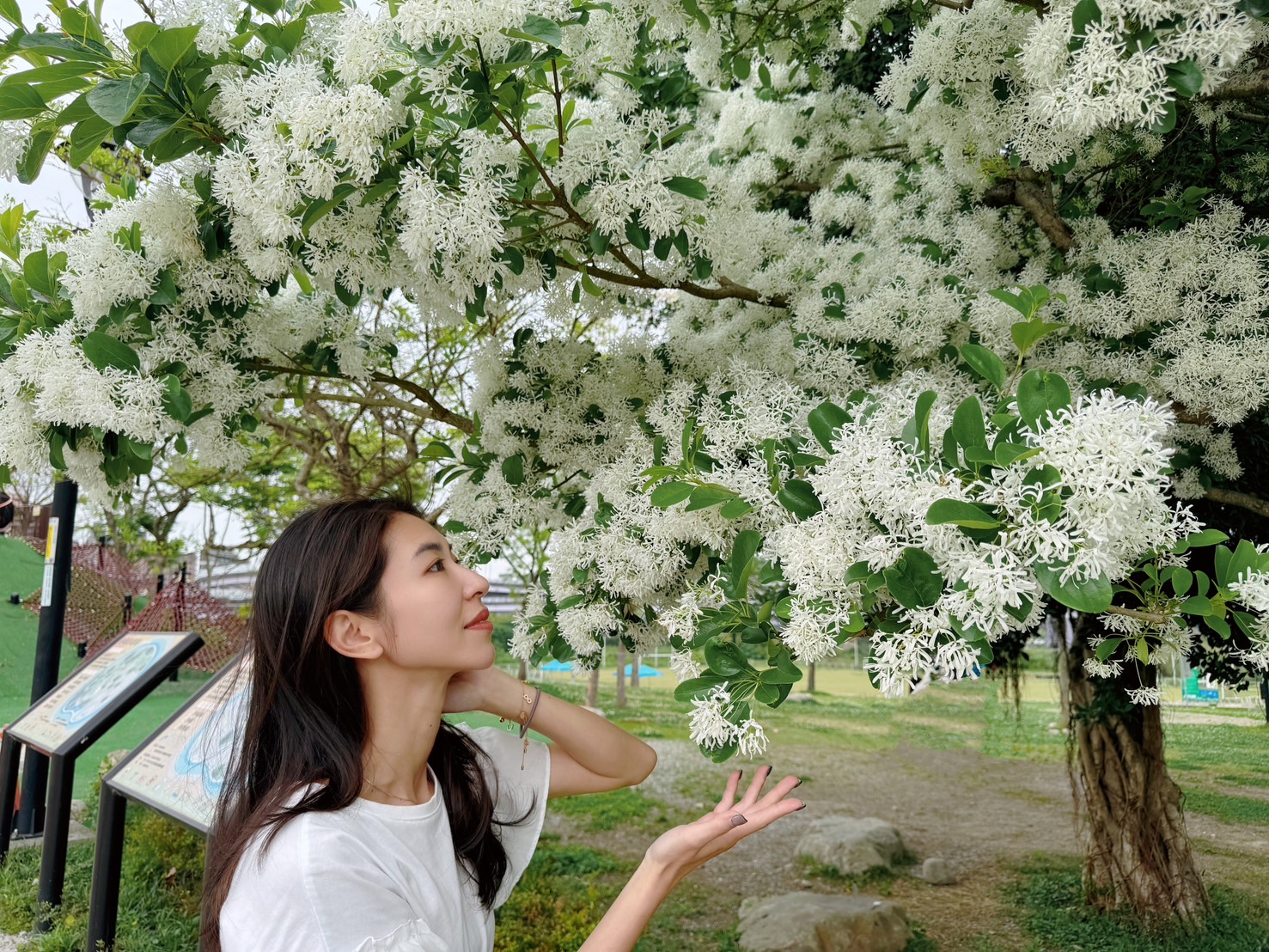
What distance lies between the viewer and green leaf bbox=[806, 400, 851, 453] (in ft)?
4.72

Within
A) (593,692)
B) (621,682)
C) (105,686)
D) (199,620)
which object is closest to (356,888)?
(105,686)

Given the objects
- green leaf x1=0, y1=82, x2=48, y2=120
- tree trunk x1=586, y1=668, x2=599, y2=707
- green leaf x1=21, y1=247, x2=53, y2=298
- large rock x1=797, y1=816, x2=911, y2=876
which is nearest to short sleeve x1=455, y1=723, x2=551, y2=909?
green leaf x1=0, y1=82, x2=48, y2=120

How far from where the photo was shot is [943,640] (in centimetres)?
126

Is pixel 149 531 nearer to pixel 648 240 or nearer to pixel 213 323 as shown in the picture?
pixel 213 323

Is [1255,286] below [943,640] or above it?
above

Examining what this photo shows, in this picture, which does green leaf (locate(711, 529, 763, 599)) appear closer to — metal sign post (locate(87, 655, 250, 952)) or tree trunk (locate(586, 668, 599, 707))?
metal sign post (locate(87, 655, 250, 952))

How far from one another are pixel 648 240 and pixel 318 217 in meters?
0.66

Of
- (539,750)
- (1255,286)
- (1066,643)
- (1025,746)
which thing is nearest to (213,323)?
(539,750)

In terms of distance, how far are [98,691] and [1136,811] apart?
4.32m

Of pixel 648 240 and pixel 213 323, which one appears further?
pixel 213 323

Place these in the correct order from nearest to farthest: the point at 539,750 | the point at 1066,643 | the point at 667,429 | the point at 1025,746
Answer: the point at 539,750 → the point at 667,429 → the point at 1066,643 → the point at 1025,746

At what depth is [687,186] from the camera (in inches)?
75.0

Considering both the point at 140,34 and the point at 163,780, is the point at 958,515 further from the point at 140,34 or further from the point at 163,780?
the point at 163,780

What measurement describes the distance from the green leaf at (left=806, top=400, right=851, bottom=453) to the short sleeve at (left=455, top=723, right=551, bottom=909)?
0.74m
